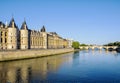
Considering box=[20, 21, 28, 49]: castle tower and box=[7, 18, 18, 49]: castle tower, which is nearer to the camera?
box=[7, 18, 18, 49]: castle tower

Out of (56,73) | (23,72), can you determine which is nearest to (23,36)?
(23,72)

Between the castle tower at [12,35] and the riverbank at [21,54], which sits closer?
the riverbank at [21,54]

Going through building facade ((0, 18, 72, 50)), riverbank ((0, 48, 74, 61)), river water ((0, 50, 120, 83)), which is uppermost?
building facade ((0, 18, 72, 50))

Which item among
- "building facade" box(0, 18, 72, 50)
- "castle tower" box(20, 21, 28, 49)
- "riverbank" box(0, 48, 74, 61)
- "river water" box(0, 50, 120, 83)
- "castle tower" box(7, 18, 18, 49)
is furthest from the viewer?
"castle tower" box(20, 21, 28, 49)

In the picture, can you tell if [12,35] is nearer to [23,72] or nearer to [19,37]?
[19,37]

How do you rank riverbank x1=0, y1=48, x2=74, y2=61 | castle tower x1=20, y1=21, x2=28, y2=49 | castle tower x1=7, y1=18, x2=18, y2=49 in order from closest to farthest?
riverbank x1=0, y1=48, x2=74, y2=61, castle tower x1=7, y1=18, x2=18, y2=49, castle tower x1=20, y1=21, x2=28, y2=49

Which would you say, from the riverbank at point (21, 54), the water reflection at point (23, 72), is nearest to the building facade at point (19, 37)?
the riverbank at point (21, 54)

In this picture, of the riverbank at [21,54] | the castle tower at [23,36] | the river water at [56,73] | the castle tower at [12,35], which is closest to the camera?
the river water at [56,73]

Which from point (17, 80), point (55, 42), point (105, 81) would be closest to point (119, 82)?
point (105, 81)

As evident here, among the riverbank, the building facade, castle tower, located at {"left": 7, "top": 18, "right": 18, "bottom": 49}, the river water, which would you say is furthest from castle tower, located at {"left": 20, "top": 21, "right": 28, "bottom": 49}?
the river water

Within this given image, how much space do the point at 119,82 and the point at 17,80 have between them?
40.1 feet

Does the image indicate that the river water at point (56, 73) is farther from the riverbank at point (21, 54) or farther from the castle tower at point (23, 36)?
the castle tower at point (23, 36)

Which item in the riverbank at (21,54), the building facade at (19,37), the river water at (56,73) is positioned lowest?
the river water at (56,73)

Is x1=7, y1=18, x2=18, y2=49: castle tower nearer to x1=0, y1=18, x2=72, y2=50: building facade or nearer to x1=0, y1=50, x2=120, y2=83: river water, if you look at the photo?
x1=0, y1=18, x2=72, y2=50: building facade
